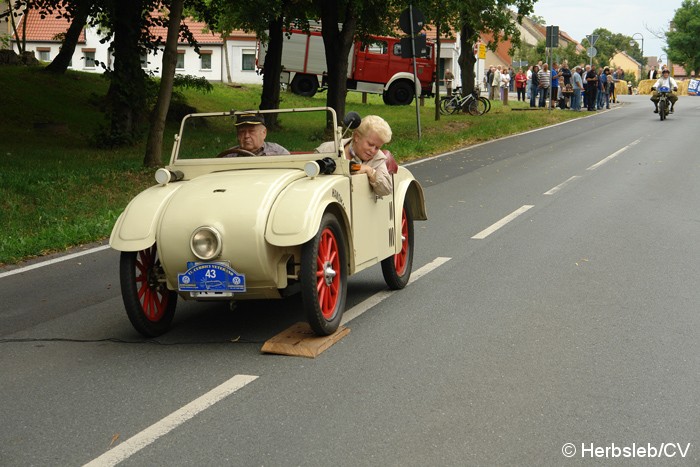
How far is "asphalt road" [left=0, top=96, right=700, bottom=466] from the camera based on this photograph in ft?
16.6

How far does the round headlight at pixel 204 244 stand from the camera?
6781mm

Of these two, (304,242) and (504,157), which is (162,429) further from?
(504,157)

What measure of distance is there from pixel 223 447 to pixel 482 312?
3424 mm

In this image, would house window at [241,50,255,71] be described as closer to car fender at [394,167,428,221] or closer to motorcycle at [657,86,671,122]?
motorcycle at [657,86,671,122]

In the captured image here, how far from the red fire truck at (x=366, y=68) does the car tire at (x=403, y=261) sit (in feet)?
125

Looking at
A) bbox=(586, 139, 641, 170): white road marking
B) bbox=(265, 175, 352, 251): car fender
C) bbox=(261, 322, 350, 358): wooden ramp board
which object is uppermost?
bbox=(265, 175, 352, 251): car fender

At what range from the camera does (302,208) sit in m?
6.89

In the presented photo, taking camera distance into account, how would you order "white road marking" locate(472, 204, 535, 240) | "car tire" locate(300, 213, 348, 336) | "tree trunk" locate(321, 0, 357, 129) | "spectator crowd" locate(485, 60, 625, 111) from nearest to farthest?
"car tire" locate(300, 213, 348, 336), "white road marking" locate(472, 204, 535, 240), "tree trunk" locate(321, 0, 357, 129), "spectator crowd" locate(485, 60, 625, 111)

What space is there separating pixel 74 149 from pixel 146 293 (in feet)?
53.2

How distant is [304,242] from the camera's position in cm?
675

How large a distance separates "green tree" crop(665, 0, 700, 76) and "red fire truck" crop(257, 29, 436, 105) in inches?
3831

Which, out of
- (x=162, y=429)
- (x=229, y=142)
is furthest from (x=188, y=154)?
(x=162, y=429)

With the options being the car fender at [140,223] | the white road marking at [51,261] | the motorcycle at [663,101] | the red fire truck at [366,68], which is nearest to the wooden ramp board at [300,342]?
the car fender at [140,223]

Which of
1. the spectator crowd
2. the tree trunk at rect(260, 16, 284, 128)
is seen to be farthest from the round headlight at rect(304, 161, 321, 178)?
the spectator crowd
